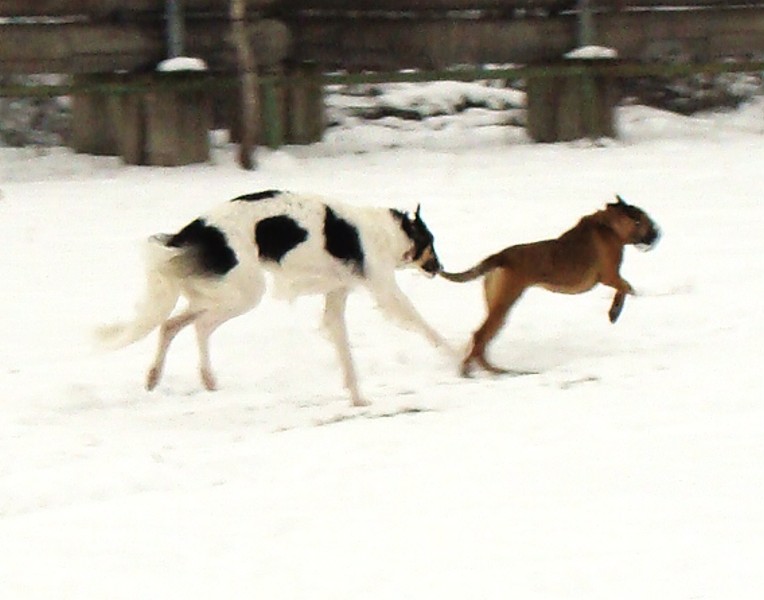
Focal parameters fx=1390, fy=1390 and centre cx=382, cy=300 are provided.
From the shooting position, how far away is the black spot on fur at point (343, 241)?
22.6ft

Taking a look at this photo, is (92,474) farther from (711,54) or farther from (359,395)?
(711,54)

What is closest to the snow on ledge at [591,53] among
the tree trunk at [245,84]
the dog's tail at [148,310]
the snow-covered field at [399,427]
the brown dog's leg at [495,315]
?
the snow-covered field at [399,427]

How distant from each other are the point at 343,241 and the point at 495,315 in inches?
35.9

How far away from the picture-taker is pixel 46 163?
12758mm

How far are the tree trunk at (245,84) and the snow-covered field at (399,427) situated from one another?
52 centimetres

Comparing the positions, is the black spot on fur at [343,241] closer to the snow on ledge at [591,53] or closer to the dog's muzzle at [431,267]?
the dog's muzzle at [431,267]

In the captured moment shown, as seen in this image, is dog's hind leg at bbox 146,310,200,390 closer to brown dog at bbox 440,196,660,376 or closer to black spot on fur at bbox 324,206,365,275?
black spot on fur at bbox 324,206,365,275

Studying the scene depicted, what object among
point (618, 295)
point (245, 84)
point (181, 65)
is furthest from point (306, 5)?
point (618, 295)

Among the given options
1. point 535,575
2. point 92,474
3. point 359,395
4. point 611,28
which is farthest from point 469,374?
point 611,28

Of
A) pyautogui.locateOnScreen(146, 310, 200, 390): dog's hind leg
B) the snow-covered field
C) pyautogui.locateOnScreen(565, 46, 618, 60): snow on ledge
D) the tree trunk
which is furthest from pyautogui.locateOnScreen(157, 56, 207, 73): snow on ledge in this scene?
pyautogui.locateOnScreen(146, 310, 200, 390): dog's hind leg

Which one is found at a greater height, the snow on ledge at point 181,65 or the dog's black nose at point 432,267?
the snow on ledge at point 181,65

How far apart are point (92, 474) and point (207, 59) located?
8043 mm

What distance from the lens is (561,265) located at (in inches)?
289

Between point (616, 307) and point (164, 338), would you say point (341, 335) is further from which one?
point (616, 307)
